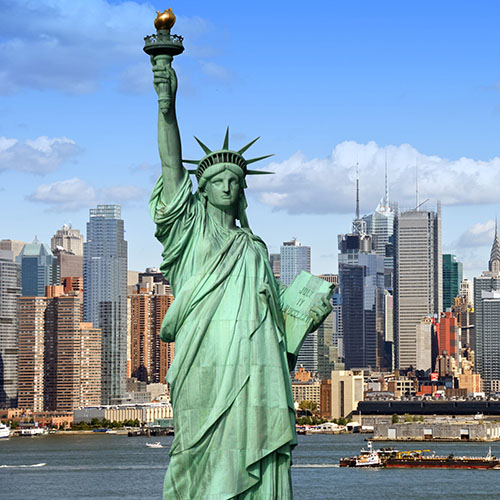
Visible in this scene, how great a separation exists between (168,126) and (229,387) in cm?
255

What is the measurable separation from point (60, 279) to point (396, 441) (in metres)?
92.4

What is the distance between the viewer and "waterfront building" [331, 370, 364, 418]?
479ft

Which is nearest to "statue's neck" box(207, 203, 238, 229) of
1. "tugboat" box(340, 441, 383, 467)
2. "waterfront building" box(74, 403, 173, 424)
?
"tugboat" box(340, 441, 383, 467)

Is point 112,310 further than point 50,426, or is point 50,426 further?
point 112,310

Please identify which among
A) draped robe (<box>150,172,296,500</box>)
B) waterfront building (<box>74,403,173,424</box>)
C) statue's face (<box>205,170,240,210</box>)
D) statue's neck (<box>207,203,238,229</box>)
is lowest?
waterfront building (<box>74,403,173,424</box>)

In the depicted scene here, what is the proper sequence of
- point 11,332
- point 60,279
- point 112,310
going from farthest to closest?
point 60,279, point 112,310, point 11,332

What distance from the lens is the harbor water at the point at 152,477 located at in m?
53.6

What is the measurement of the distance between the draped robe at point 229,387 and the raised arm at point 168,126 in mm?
263

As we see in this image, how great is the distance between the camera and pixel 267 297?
571 inches

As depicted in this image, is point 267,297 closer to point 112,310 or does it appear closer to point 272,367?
point 272,367

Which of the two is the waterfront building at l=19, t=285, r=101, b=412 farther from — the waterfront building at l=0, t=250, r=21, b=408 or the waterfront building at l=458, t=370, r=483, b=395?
the waterfront building at l=458, t=370, r=483, b=395

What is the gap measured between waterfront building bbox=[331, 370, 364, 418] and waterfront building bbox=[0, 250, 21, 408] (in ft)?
104

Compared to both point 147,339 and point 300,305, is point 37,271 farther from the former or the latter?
point 300,305

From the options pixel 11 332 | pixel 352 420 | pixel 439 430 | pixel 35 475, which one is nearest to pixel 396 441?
pixel 439 430
